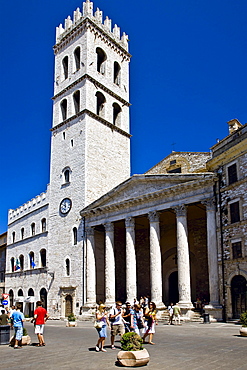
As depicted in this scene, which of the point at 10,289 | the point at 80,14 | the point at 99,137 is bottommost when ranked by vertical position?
the point at 10,289

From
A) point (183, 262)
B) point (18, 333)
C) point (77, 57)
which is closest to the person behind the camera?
point (18, 333)

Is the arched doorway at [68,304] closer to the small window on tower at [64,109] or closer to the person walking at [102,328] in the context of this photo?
the small window on tower at [64,109]

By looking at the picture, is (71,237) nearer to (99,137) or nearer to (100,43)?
(99,137)

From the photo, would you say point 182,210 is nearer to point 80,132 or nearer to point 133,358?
point 80,132

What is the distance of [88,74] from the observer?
127 feet

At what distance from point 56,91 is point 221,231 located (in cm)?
2617

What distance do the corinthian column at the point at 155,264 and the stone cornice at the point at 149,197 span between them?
1.41 metres

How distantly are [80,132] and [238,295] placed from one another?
21.7 meters

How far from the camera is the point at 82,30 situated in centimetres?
4072

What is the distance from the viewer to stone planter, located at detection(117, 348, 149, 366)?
970cm

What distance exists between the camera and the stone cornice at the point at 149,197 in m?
26.3

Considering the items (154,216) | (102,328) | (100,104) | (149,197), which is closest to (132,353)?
(102,328)

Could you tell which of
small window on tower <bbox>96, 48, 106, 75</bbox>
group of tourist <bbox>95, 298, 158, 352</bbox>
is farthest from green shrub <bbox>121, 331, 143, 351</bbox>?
small window on tower <bbox>96, 48, 106, 75</bbox>

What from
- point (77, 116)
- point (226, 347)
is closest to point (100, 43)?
point (77, 116)
